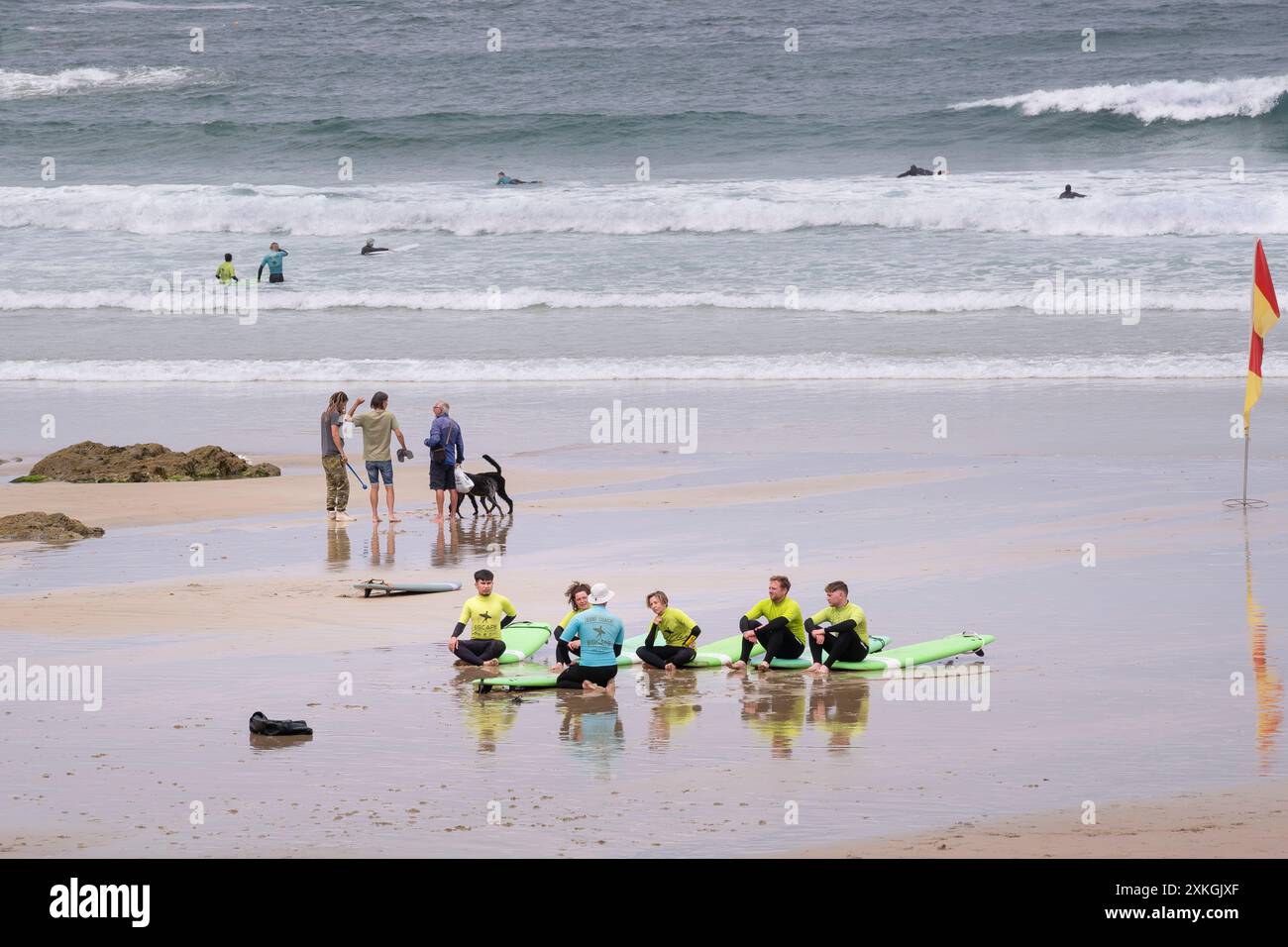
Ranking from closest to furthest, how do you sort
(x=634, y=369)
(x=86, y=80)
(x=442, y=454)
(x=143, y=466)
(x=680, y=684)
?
1. (x=680, y=684)
2. (x=442, y=454)
3. (x=143, y=466)
4. (x=634, y=369)
5. (x=86, y=80)

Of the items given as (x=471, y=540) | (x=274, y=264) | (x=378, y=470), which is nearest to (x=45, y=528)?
(x=378, y=470)

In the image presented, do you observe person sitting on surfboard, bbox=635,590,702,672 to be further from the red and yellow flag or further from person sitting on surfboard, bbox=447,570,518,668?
the red and yellow flag

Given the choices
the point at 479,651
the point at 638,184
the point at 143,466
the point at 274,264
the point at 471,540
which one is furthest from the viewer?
the point at 638,184

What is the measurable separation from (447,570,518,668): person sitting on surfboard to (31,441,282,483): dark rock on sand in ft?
25.4

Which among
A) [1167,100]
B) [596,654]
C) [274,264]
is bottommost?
[596,654]

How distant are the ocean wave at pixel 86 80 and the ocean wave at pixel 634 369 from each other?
98.9 ft

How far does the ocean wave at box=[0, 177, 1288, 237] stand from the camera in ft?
110

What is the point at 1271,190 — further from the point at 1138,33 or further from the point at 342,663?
the point at 342,663

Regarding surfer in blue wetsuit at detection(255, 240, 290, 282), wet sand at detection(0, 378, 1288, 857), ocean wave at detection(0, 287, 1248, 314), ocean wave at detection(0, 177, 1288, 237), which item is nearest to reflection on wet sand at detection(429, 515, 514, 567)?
wet sand at detection(0, 378, 1288, 857)

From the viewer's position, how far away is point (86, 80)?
53.8m

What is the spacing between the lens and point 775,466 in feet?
58.3

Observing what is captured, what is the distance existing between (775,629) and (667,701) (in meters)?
1.11

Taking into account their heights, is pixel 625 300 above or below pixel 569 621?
above

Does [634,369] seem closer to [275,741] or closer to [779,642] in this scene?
[779,642]
